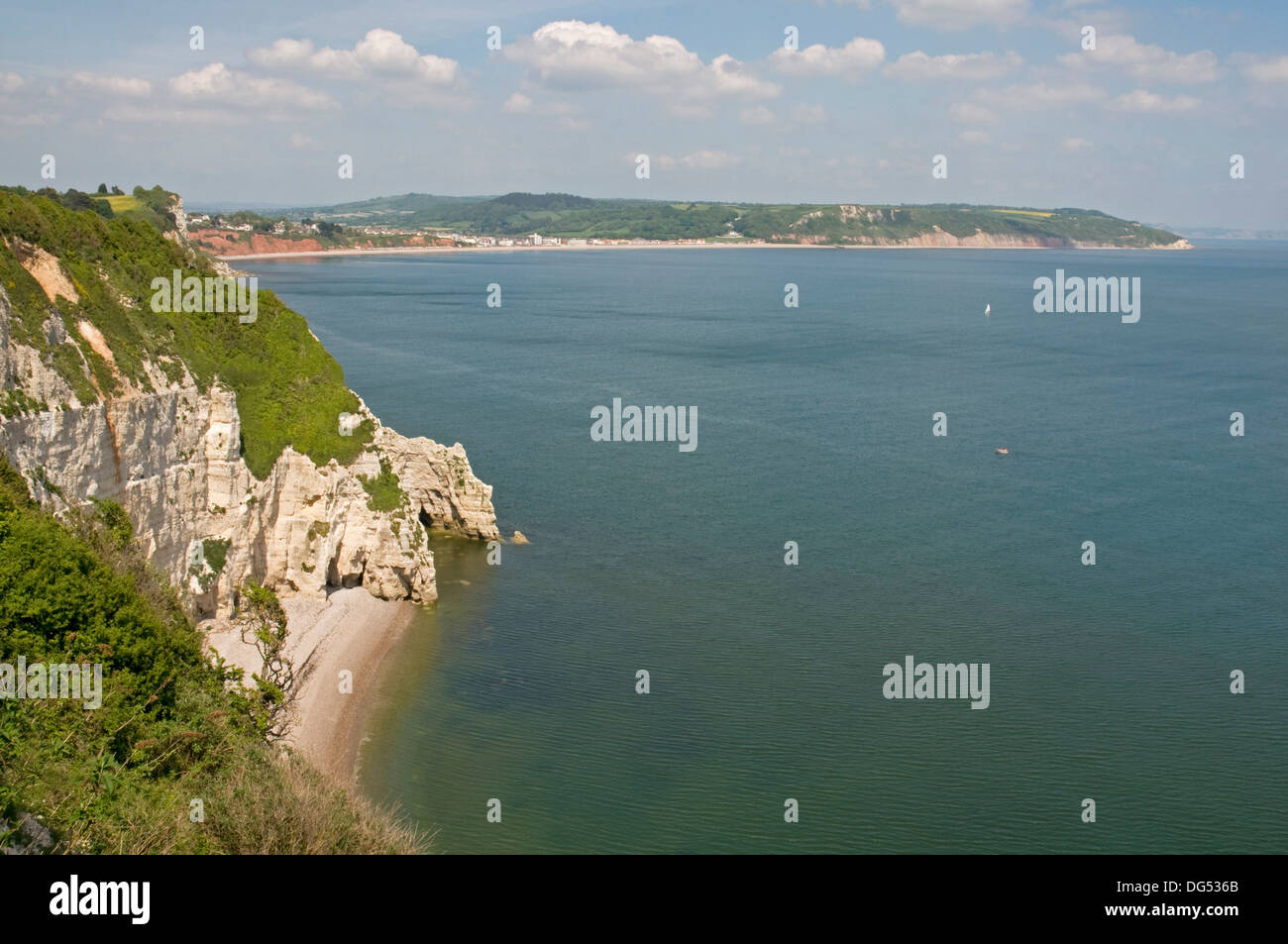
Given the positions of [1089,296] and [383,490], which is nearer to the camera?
[383,490]

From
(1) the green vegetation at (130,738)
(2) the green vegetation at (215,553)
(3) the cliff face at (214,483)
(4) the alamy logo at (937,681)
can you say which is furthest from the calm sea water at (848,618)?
(1) the green vegetation at (130,738)

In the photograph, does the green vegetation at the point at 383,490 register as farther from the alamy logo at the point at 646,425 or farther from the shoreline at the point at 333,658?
the alamy logo at the point at 646,425

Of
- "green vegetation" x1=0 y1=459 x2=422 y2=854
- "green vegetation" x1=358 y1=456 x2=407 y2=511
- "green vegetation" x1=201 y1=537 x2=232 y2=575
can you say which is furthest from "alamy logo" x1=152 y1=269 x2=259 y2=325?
"green vegetation" x1=0 y1=459 x2=422 y2=854

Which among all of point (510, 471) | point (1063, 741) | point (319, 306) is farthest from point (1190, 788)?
point (319, 306)

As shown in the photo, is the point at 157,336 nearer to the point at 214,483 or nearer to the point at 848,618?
the point at 214,483

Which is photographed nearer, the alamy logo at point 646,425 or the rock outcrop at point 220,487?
the rock outcrop at point 220,487

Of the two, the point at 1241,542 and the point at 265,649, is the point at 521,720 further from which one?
the point at 1241,542

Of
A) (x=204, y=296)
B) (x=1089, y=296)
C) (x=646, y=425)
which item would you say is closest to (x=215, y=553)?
(x=204, y=296)
